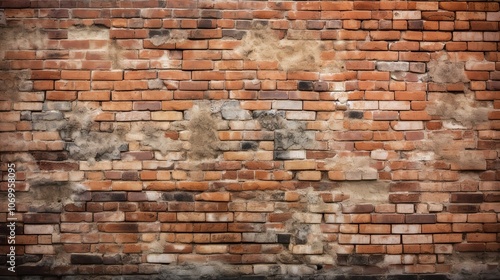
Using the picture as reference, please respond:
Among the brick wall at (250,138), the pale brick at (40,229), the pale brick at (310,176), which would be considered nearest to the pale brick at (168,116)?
the brick wall at (250,138)

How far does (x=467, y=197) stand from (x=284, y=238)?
1.45 m

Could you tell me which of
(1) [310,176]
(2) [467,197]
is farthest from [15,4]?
(2) [467,197]

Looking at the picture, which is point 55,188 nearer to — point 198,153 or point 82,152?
point 82,152

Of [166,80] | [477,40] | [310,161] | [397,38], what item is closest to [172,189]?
[166,80]

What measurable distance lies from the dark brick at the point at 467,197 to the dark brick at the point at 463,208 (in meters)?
0.04

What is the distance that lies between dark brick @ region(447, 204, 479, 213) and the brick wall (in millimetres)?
11

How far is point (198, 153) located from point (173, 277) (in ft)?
3.16

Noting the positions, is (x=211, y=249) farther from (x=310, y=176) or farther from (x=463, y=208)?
(x=463, y=208)

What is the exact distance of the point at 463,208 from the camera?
2.78m

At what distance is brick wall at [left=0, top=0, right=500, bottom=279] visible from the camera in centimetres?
274

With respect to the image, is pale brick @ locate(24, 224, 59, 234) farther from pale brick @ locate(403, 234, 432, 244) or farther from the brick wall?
pale brick @ locate(403, 234, 432, 244)

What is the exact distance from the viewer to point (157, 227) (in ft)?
8.99

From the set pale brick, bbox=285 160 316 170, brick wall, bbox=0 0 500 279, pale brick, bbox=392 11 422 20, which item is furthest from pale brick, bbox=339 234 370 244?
pale brick, bbox=392 11 422 20

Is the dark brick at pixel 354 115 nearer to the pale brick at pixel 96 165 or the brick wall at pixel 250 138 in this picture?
the brick wall at pixel 250 138
